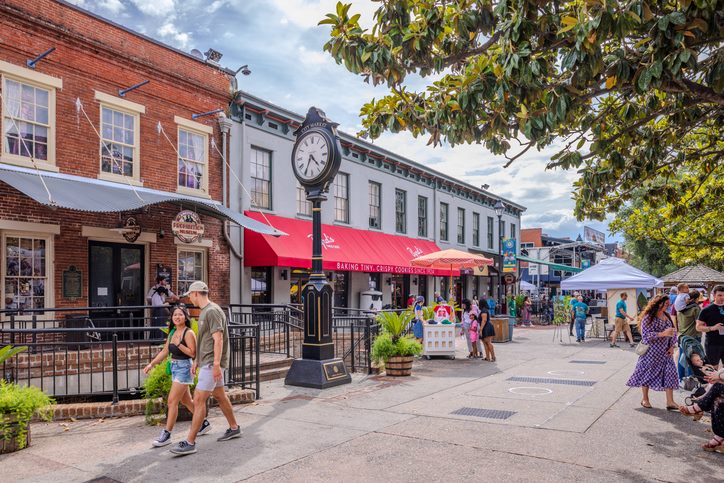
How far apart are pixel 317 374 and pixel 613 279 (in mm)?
13345

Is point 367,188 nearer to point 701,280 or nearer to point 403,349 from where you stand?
point 403,349

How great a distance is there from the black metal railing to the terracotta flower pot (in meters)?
2.74

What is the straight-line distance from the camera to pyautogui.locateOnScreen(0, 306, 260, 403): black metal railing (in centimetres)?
917

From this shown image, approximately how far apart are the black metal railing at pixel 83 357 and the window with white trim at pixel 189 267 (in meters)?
2.12

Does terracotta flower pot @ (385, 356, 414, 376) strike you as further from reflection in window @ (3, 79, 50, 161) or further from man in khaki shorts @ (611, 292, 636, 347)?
man in khaki shorts @ (611, 292, 636, 347)

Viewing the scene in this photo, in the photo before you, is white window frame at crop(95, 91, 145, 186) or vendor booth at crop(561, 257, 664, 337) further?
vendor booth at crop(561, 257, 664, 337)

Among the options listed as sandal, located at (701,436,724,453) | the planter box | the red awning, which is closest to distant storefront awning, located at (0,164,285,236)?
the red awning

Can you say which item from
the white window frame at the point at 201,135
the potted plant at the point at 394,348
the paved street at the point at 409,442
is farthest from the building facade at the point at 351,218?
the paved street at the point at 409,442

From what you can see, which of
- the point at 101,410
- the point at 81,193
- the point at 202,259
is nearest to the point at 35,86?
A: the point at 81,193

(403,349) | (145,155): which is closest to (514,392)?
(403,349)

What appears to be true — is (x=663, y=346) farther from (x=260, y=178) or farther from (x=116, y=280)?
(x=260, y=178)

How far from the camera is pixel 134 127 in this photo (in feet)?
46.4

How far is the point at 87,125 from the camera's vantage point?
13.1m

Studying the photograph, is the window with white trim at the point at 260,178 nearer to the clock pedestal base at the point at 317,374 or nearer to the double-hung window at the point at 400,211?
the clock pedestal base at the point at 317,374
